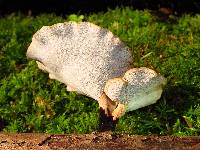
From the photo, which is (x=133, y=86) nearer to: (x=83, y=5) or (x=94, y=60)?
(x=94, y=60)

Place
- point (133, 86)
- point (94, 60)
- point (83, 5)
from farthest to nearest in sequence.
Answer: point (83, 5), point (94, 60), point (133, 86)

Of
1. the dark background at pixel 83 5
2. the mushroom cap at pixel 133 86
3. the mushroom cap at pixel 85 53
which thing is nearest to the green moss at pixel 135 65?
the mushroom cap at pixel 133 86

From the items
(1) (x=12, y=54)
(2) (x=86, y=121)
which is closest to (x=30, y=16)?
(1) (x=12, y=54)

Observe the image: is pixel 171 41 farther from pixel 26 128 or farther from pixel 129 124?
pixel 26 128

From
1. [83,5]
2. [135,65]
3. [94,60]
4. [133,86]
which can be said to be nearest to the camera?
[133,86]

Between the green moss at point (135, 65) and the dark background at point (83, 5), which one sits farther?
the dark background at point (83, 5)

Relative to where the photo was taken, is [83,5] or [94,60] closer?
[94,60]

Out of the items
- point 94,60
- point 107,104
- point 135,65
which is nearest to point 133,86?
point 107,104

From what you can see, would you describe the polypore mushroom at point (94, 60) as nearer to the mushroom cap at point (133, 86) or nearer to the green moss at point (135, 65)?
the mushroom cap at point (133, 86)
